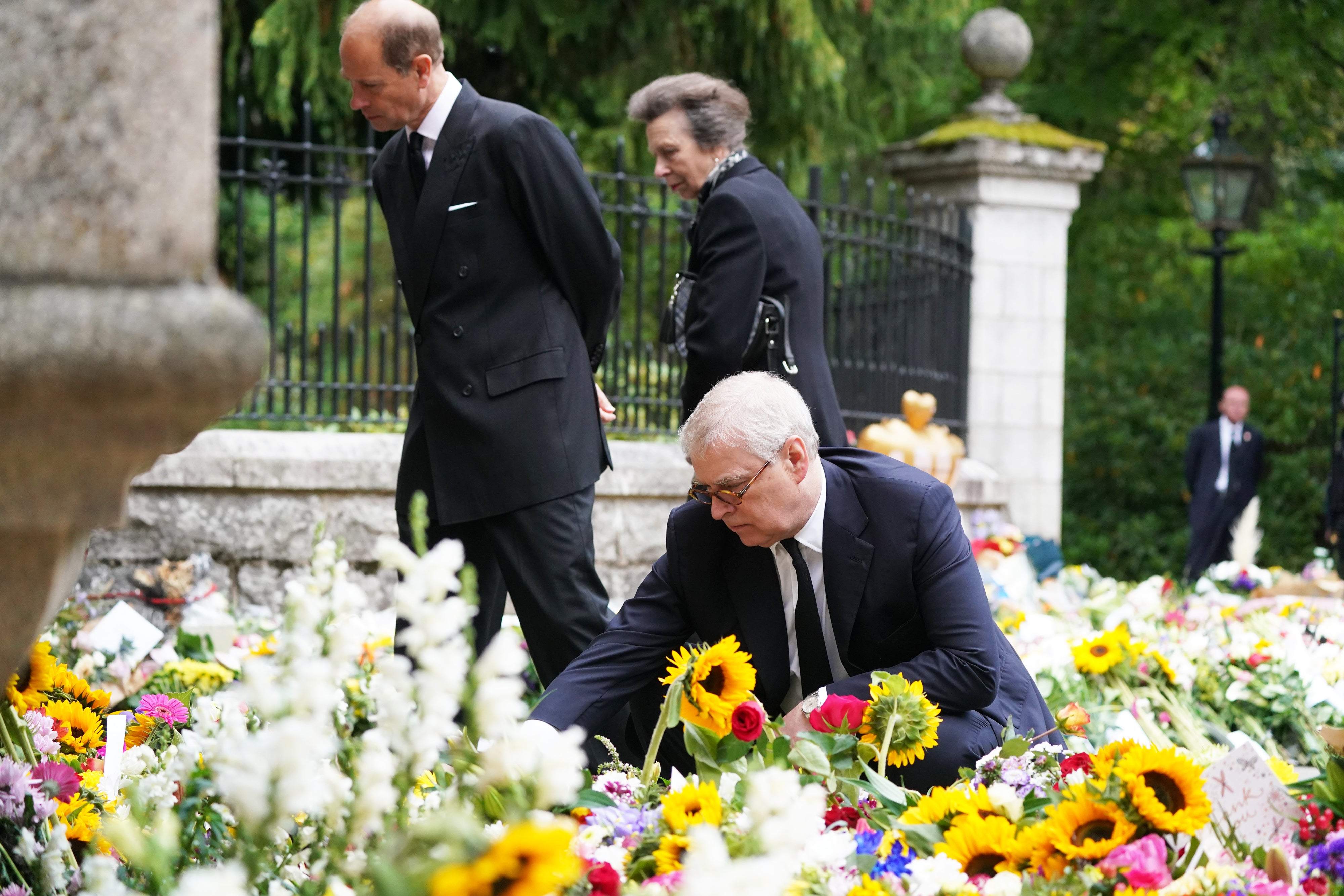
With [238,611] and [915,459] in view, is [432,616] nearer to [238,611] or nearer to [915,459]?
[238,611]

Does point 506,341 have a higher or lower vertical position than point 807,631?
higher

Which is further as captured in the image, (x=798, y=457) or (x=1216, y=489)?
(x=1216, y=489)

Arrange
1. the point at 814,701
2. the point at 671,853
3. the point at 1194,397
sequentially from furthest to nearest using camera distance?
the point at 1194,397
the point at 814,701
the point at 671,853

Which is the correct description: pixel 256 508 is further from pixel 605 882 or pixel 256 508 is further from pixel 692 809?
pixel 605 882

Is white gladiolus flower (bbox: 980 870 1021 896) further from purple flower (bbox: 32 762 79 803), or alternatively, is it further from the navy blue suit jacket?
purple flower (bbox: 32 762 79 803)

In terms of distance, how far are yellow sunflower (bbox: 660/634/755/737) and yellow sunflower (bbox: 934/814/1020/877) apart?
14.4 inches

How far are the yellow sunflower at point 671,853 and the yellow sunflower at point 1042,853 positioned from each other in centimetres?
→ 41

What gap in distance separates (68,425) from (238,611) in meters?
4.58

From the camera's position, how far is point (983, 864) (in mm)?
1843

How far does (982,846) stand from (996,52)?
7.21m

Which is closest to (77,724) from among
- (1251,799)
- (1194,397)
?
(1251,799)

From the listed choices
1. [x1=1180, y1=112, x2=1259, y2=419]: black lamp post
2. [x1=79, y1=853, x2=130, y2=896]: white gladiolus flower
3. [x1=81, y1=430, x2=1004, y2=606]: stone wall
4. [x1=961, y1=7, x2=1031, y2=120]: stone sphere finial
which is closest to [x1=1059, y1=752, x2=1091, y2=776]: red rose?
[x1=79, y1=853, x2=130, y2=896]: white gladiolus flower

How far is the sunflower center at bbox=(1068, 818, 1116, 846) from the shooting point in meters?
1.77

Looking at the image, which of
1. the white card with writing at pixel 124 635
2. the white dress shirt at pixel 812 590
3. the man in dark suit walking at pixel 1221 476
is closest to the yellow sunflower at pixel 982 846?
the white dress shirt at pixel 812 590
